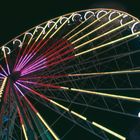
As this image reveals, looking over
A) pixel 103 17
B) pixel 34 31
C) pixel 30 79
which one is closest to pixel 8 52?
pixel 34 31

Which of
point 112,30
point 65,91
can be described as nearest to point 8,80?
point 65,91

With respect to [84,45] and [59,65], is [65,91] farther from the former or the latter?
[84,45]

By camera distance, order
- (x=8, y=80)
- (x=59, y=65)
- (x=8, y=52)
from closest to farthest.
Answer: (x=8, y=80)
(x=59, y=65)
(x=8, y=52)

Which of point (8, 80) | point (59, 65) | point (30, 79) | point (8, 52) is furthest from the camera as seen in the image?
point (8, 52)

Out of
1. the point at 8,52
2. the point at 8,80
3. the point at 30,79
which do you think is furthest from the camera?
the point at 8,52

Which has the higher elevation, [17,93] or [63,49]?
[63,49]

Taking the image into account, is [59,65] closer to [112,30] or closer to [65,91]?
[65,91]

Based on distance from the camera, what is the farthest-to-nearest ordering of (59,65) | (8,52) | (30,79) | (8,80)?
(8,52) → (59,65) → (30,79) → (8,80)

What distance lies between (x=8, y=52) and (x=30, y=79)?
391 centimetres

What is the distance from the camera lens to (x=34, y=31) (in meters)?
24.2

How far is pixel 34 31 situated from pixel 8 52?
89.8 inches

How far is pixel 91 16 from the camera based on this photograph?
2375cm

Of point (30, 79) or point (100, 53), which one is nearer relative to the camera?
point (30, 79)

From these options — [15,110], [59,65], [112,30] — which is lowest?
[15,110]
